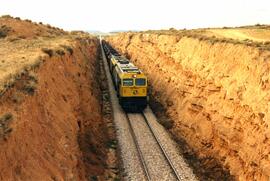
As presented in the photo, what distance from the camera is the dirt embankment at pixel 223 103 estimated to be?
18578 mm

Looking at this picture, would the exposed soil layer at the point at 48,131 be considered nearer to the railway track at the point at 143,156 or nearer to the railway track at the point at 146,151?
the railway track at the point at 146,151

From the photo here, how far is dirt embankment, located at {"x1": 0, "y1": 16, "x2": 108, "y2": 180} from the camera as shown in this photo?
39.2ft

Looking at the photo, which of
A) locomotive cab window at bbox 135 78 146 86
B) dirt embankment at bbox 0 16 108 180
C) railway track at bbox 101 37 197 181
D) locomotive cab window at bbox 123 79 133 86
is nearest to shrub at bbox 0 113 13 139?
dirt embankment at bbox 0 16 108 180

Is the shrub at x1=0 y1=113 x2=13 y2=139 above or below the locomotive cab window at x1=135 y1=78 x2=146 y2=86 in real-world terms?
above

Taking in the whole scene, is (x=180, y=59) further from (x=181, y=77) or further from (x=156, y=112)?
(x=156, y=112)

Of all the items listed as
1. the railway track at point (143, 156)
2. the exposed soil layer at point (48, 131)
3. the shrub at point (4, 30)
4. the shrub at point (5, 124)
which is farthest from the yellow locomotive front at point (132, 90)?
the shrub at point (5, 124)

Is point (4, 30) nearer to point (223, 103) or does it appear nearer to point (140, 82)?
point (140, 82)

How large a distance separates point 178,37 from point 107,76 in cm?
1520

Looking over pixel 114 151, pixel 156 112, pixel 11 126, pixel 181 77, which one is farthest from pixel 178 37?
pixel 11 126

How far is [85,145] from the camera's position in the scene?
67.8ft

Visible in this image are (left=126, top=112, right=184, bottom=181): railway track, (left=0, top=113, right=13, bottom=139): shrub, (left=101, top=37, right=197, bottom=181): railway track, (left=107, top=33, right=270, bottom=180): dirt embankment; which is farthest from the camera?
(left=101, top=37, right=197, bottom=181): railway track

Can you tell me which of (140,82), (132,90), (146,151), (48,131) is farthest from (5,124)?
(140,82)

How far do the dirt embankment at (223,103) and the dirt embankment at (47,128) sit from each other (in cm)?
688

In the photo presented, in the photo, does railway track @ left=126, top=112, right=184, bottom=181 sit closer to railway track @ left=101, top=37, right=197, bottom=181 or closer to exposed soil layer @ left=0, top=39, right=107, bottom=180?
railway track @ left=101, top=37, right=197, bottom=181
